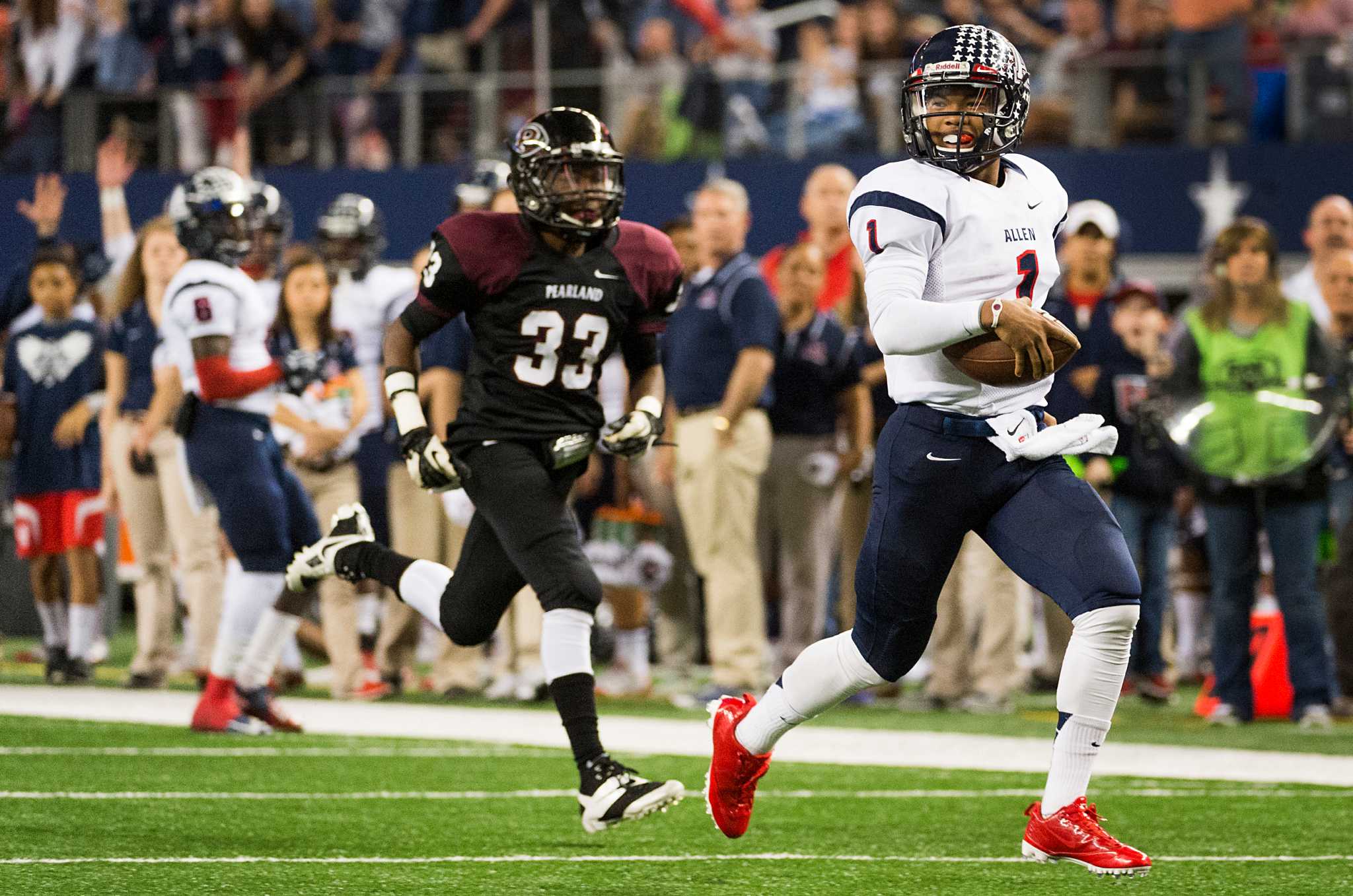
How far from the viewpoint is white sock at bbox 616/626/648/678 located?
9.27 metres

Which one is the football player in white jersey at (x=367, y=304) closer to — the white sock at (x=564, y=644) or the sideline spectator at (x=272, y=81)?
the white sock at (x=564, y=644)

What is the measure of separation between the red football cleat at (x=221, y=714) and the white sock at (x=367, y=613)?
2.04 metres

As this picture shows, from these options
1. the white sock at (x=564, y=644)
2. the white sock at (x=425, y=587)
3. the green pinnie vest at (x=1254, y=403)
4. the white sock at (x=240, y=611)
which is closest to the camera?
the white sock at (x=564, y=644)

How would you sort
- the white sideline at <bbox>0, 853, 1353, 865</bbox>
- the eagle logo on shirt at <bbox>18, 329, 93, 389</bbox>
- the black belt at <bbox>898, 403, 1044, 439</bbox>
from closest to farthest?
the black belt at <bbox>898, 403, 1044, 439</bbox>
the white sideline at <bbox>0, 853, 1353, 865</bbox>
the eagle logo on shirt at <bbox>18, 329, 93, 389</bbox>

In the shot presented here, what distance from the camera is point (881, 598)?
4.75 meters

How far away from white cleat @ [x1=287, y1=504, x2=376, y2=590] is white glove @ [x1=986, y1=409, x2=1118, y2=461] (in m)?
2.39

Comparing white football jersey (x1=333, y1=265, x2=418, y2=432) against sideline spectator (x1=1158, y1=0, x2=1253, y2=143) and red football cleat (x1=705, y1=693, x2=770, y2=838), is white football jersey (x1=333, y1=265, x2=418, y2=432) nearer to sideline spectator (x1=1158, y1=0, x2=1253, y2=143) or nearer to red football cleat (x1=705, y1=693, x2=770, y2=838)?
red football cleat (x1=705, y1=693, x2=770, y2=838)

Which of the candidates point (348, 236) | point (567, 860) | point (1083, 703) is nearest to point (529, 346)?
point (567, 860)

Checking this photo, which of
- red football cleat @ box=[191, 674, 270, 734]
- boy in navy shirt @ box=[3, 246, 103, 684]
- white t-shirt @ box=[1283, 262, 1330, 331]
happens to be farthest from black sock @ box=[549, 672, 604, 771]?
boy in navy shirt @ box=[3, 246, 103, 684]

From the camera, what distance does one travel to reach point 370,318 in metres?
9.50

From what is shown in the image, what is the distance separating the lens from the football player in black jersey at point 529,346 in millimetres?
5625

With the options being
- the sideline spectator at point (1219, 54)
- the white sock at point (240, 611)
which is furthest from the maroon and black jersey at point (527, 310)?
the sideline spectator at point (1219, 54)

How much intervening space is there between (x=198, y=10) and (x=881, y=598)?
40.3 feet

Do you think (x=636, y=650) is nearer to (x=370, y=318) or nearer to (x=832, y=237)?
(x=370, y=318)
